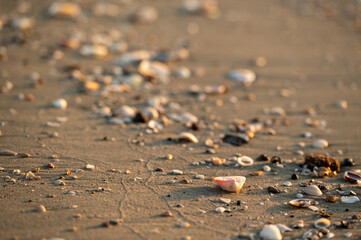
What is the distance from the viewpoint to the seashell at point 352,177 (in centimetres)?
329

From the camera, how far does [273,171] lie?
341 cm

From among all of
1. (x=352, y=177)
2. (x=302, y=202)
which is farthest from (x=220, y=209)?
(x=352, y=177)

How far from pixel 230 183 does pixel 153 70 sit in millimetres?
2783

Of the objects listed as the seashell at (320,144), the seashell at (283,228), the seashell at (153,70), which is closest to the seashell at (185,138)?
the seashell at (320,144)

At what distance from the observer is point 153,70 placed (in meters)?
5.38

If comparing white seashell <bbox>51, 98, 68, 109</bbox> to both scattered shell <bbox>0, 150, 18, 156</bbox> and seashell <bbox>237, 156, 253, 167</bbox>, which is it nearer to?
scattered shell <bbox>0, 150, 18, 156</bbox>

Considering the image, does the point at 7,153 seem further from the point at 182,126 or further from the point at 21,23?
the point at 21,23

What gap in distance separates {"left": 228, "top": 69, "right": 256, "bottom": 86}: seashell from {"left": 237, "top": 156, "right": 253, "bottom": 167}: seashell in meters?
2.00

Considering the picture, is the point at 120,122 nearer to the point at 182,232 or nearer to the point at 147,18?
the point at 182,232

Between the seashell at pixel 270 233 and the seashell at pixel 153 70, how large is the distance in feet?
10.4

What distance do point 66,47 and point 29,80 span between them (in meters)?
1.08

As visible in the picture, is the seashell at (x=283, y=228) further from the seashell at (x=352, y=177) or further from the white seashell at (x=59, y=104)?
the white seashell at (x=59, y=104)

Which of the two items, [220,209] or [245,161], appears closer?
[220,209]

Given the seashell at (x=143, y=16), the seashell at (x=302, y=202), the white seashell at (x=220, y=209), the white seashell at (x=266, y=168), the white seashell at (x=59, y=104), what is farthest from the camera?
the seashell at (x=143, y=16)
